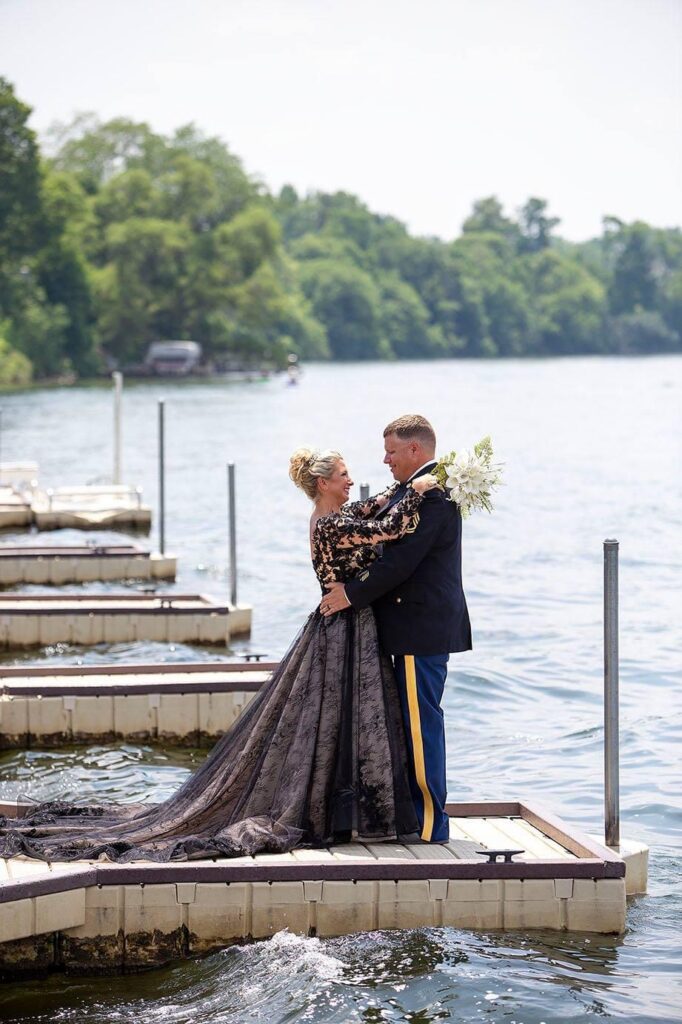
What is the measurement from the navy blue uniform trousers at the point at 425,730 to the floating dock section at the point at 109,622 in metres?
7.18

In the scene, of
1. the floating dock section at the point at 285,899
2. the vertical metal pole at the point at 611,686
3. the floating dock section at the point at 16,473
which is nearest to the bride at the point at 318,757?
the floating dock section at the point at 285,899

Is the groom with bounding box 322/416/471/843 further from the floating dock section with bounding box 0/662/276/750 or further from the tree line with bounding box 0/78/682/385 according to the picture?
the tree line with bounding box 0/78/682/385

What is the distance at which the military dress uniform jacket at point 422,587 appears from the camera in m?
6.74

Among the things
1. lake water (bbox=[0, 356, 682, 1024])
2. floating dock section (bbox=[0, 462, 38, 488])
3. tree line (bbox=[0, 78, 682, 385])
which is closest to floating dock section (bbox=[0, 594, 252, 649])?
lake water (bbox=[0, 356, 682, 1024])

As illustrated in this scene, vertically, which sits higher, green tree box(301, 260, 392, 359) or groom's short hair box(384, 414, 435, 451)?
green tree box(301, 260, 392, 359)

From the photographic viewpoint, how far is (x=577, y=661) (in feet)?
51.8

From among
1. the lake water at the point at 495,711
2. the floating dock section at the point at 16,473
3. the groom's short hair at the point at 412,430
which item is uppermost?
the groom's short hair at the point at 412,430

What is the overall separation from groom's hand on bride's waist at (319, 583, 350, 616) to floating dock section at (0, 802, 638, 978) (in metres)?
1.00

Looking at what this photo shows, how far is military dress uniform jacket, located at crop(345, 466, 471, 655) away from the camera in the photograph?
6.74 meters

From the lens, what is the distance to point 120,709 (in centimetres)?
1064

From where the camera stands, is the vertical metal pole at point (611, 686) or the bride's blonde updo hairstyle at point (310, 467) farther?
the vertical metal pole at point (611, 686)

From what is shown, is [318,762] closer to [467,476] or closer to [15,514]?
[467,476]

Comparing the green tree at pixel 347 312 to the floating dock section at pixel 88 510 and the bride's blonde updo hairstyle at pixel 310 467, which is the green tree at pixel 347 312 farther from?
the bride's blonde updo hairstyle at pixel 310 467

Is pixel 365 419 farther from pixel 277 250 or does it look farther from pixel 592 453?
pixel 277 250
